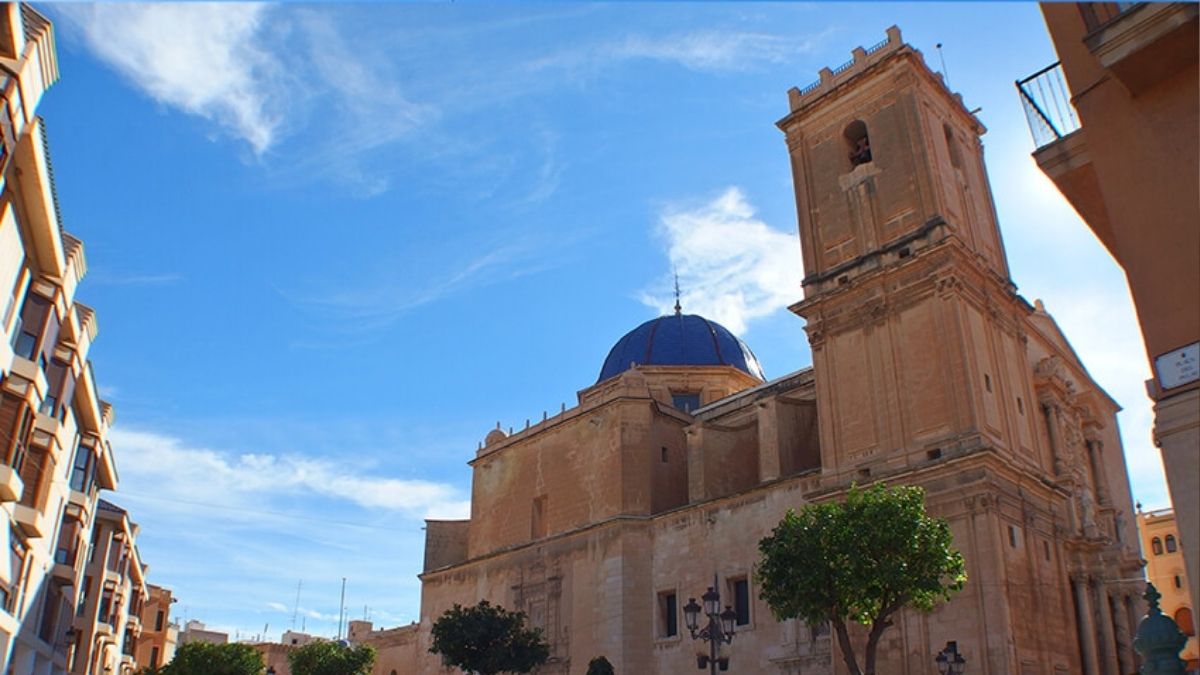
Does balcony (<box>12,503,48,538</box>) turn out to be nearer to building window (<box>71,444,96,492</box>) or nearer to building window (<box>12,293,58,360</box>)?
building window (<box>12,293,58,360</box>)

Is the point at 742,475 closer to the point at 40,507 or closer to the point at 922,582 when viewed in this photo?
the point at 922,582

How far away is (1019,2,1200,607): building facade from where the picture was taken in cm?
742

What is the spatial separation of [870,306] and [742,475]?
840cm

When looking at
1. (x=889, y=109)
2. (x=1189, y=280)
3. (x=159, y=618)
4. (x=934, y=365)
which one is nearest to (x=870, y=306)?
(x=934, y=365)

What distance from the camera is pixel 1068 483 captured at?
2761cm

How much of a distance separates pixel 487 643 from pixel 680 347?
57.1 ft

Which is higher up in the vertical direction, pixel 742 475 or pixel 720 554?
pixel 742 475

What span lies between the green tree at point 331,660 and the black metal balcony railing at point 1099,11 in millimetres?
34876

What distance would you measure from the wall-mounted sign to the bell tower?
1633cm

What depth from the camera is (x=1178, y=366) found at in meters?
7.50

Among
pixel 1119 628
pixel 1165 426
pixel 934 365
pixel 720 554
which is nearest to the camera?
pixel 1165 426

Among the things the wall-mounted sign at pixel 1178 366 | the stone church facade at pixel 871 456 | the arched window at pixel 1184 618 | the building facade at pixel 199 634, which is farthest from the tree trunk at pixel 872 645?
the building facade at pixel 199 634

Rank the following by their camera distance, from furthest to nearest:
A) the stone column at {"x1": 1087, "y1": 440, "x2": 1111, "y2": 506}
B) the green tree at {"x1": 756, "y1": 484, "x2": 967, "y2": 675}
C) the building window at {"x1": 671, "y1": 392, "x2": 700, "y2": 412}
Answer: the building window at {"x1": 671, "y1": 392, "x2": 700, "y2": 412} < the stone column at {"x1": 1087, "y1": 440, "x2": 1111, "y2": 506} < the green tree at {"x1": 756, "y1": 484, "x2": 967, "y2": 675}

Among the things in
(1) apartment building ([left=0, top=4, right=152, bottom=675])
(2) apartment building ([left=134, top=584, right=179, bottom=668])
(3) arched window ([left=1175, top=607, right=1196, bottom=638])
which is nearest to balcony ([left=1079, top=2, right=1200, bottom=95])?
(1) apartment building ([left=0, top=4, right=152, bottom=675])
